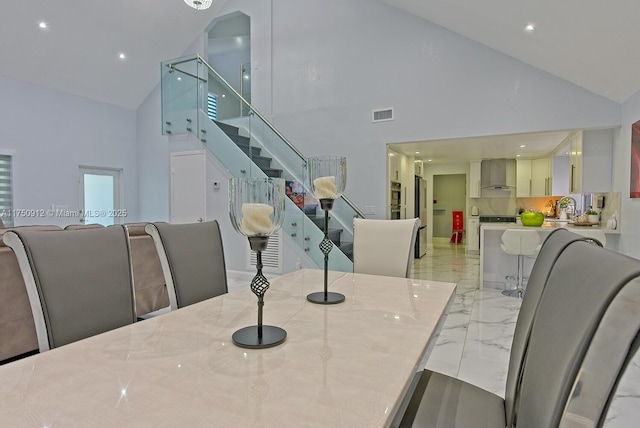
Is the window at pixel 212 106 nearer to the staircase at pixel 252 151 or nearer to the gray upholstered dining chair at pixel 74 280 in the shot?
the staircase at pixel 252 151

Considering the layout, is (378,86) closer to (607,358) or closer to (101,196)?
(607,358)

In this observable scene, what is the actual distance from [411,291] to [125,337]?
1244mm

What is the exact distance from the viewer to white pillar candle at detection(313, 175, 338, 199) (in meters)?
1.70

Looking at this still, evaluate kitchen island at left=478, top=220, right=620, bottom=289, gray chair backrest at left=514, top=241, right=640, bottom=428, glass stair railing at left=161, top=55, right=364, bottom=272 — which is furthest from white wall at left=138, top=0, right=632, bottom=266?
gray chair backrest at left=514, top=241, right=640, bottom=428

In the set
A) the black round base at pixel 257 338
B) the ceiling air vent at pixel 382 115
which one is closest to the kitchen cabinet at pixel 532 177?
the ceiling air vent at pixel 382 115

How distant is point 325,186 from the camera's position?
1702mm

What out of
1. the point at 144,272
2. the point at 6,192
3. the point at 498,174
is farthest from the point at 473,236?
the point at 6,192

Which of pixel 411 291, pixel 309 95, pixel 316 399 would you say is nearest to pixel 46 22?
pixel 309 95

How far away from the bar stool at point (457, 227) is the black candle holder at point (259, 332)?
1007 cm

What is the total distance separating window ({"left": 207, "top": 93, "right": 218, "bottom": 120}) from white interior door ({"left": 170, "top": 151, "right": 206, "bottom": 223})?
659 millimetres

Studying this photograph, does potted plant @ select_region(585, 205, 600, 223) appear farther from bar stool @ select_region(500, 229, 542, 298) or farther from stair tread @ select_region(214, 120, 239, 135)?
stair tread @ select_region(214, 120, 239, 135)

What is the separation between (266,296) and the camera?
5.74 feet

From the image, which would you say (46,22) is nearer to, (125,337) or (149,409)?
(125,337)

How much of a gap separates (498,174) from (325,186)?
7.86m
